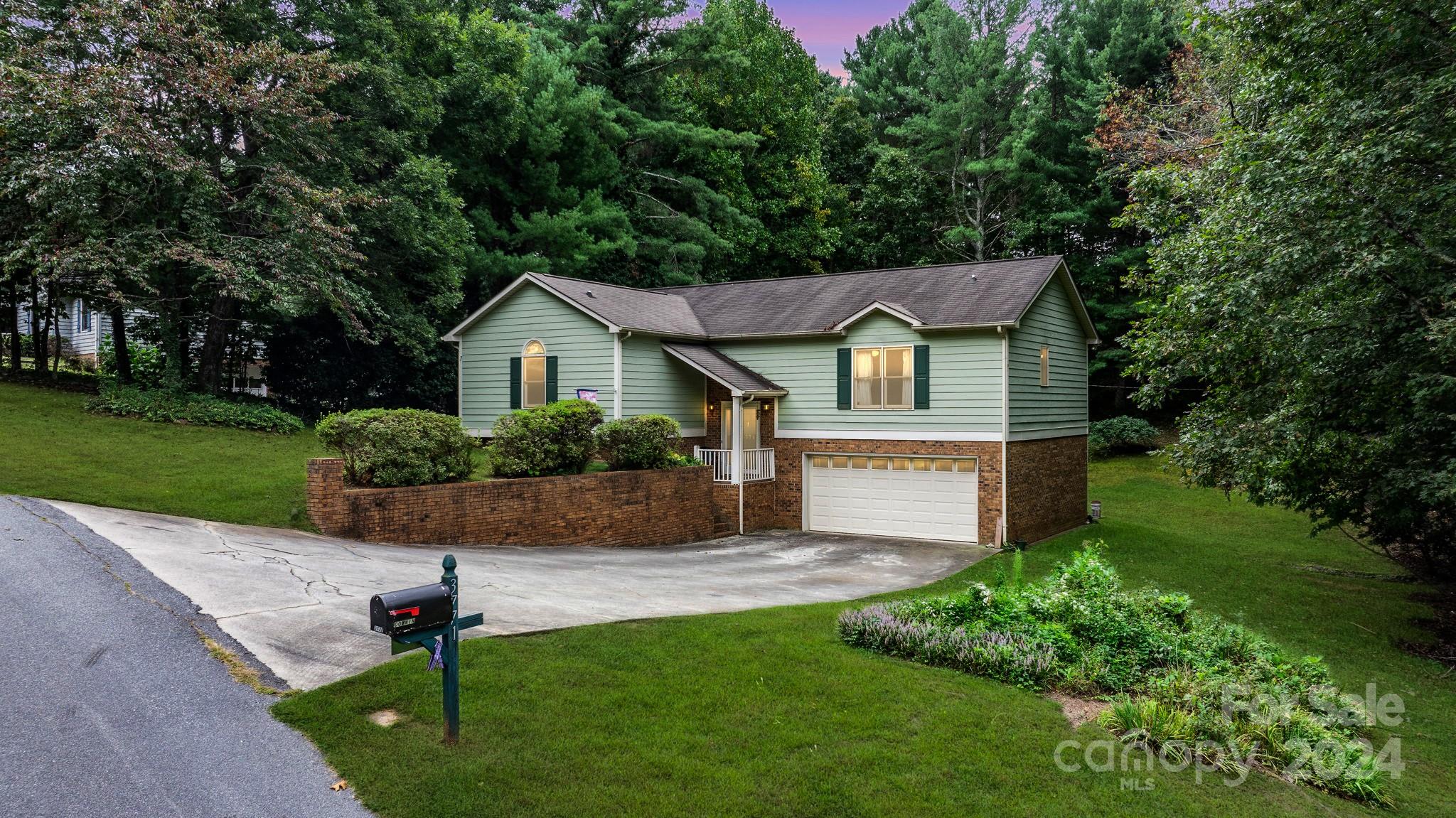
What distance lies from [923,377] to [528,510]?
881 centimetres

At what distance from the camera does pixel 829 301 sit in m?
20.2

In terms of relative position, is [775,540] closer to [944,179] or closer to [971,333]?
[971,333]

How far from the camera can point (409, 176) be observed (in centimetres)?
2212

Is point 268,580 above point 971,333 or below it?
below

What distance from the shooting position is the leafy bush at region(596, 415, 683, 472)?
51.6ft

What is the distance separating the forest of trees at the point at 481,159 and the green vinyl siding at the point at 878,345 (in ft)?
24.9

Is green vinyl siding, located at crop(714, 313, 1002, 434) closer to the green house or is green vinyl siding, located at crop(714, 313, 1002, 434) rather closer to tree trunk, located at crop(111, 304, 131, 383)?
the green house

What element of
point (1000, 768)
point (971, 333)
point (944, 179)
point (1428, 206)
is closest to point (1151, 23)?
point (944, 179)

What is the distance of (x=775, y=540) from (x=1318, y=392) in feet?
33.0

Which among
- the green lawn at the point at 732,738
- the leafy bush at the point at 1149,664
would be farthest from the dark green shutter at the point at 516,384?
the leafy bush at the point at 1149,664

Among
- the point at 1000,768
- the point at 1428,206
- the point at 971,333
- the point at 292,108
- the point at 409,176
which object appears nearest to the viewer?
the point at 1000,768

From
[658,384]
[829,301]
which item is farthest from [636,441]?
[829,301]

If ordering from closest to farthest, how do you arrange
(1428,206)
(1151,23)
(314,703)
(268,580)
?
1. (314,703)
2. (268,580)
3. (1428,206)
4. (1151,23)

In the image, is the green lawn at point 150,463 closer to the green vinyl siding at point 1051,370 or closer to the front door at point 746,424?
the front door at point 746,424
